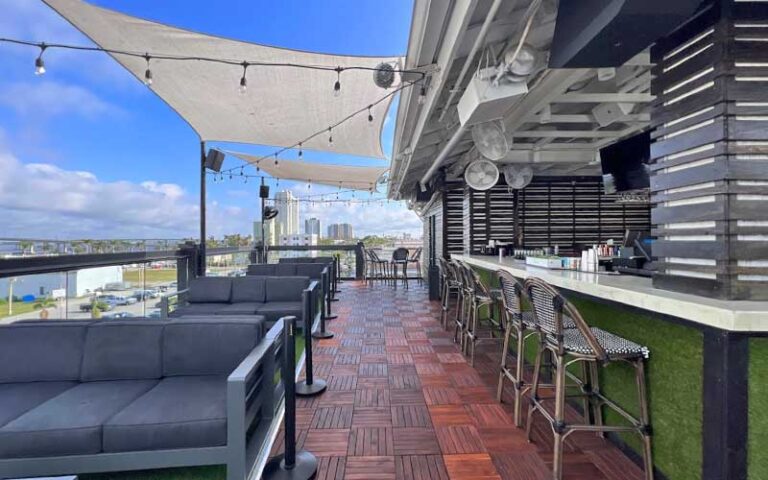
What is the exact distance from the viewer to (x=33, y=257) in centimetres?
269

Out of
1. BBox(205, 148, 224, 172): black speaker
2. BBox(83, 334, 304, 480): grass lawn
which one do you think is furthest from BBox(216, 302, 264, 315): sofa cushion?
BBox(205, 148, 224, 172): black speaker

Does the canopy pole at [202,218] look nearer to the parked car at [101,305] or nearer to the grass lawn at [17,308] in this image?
the parked car at [101,305]

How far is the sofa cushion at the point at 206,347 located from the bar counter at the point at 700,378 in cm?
204

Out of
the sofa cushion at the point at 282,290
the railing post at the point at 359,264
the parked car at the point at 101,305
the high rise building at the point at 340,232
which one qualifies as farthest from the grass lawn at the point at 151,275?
the high rise building at the point at 340,232

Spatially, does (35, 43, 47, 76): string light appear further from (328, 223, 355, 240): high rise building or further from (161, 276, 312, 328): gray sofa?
(328, 223, 355, 240): high rise building

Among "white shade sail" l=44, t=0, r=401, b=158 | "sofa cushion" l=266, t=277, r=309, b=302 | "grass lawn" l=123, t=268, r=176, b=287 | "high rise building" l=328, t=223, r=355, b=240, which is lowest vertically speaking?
"sofa cushion" l=266, t=277, r=309, b=302

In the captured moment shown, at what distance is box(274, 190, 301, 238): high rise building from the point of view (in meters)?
10.6

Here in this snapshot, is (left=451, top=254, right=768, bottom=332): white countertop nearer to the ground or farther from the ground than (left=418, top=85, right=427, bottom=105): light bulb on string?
nearer to the ground

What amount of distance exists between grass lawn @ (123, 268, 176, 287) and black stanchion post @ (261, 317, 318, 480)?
9.20ft

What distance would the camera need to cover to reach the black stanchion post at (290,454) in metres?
1.93

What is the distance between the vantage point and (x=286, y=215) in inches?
441

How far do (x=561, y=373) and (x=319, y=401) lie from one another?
1749 millimetres

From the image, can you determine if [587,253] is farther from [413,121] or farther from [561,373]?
[413,121]

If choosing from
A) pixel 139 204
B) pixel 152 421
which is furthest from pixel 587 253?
pixel 139 204
